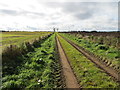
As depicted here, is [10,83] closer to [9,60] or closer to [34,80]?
[34,80]

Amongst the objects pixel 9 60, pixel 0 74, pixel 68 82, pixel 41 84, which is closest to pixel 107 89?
pixel 68 82

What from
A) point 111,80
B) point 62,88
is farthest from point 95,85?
point 62,88

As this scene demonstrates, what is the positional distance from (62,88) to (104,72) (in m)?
3.80

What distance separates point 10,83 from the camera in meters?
6.75

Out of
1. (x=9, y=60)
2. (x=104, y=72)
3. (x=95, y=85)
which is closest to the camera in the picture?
(x=95, y=85)

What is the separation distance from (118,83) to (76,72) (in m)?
2.79

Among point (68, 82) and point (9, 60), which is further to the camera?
point (9, 60)

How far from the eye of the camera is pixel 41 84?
689 cm

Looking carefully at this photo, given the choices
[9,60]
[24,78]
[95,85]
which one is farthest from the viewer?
[9,60]

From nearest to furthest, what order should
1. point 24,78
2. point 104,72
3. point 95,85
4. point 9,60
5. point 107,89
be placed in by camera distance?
1. point 107,89
2. point 95,85
3. point 24,78
4. point 104,72
5. point 9,60

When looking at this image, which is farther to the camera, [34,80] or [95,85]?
[34,80]

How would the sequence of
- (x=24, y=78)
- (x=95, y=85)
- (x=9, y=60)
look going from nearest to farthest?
1. (x=95, y=85)
2. (x=24, y=78)
3. (x=9, y=60)

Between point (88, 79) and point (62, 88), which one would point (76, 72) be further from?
point (62, 88)

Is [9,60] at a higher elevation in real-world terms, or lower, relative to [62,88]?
higher
